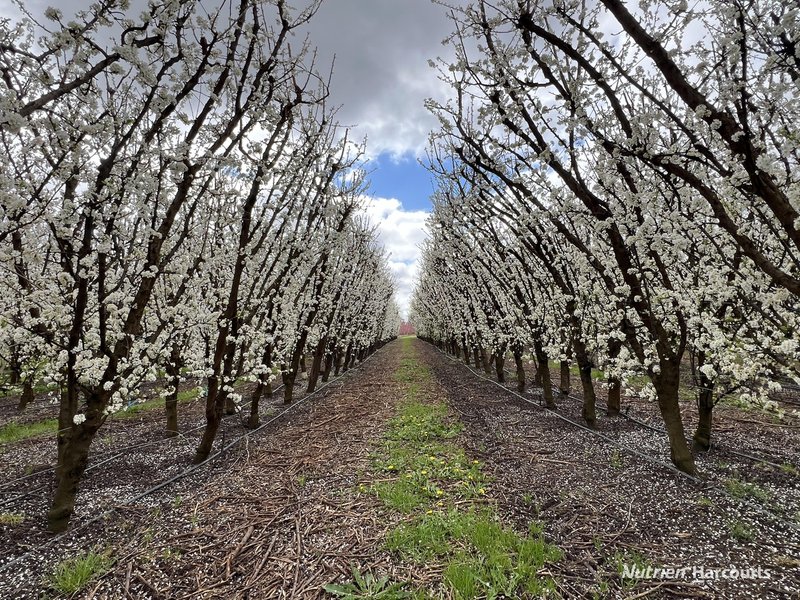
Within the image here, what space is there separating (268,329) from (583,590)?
8.52m

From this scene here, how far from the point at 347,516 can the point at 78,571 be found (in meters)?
2.59

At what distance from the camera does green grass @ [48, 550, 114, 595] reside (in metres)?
3.47

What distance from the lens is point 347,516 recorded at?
4.74 m

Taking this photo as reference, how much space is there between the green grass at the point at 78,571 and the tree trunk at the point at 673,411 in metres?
6.94

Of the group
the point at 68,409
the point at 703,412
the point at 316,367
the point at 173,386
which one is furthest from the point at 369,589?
the point at 316,367

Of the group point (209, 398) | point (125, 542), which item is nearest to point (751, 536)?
point (125, 542)

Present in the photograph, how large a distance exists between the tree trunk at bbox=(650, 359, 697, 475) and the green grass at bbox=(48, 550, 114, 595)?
6.94 m

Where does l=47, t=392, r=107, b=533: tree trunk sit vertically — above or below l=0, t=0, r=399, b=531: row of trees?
below

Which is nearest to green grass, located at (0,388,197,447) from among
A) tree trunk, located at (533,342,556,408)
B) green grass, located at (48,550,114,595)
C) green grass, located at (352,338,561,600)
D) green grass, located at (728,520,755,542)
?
green grass, located at (48,550,114,595)

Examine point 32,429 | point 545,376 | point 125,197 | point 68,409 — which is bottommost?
point 32,429

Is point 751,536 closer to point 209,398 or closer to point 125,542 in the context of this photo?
point 125,542

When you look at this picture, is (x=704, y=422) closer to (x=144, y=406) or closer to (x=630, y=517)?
(x=630, y=517)

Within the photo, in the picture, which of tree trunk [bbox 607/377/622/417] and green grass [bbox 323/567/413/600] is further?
tree trunk [bbox 607/377/622/417]

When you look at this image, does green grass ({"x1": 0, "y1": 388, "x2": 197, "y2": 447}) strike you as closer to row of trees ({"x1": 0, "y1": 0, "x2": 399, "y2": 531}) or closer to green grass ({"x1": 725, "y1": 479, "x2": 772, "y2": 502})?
row of trees ({"x1": 0, "y1": 0, "x2": 399, "y2": 531})
